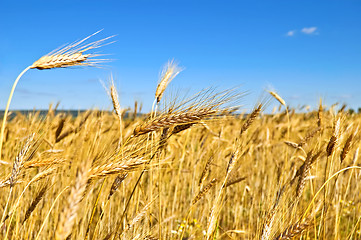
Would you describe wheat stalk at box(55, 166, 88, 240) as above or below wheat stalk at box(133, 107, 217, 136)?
below

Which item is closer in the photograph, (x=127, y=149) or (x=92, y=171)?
(x=92, y=171)

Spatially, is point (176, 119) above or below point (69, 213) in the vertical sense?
above

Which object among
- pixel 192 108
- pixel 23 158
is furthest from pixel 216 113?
pixel 23 158

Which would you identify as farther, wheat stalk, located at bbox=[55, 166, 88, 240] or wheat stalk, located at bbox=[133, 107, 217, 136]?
wheat stalk, located at bbox=[133, 107, 217, 136]

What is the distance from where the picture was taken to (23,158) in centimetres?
135

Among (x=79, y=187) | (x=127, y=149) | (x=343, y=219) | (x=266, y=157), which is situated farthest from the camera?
(x=266, y=157)

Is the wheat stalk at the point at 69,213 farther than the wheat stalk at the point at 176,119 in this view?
No

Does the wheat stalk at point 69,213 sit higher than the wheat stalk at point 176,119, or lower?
lower

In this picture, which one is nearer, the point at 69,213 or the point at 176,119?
the point at 69,213

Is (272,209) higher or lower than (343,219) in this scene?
higher

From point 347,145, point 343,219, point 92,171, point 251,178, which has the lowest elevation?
point 343,219

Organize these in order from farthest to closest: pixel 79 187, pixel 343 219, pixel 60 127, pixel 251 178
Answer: pixel 251 178 < pixel 343 219 < pixel 60 127 < pixel 79 187

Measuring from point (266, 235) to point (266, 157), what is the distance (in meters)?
3.71

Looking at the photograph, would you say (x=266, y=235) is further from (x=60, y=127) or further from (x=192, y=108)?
(x=60, y=127)
